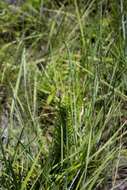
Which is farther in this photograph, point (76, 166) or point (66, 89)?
point (66, 89)

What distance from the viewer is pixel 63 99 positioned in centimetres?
211

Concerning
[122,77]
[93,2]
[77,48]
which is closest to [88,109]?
[122,77]

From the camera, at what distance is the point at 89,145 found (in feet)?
5.60

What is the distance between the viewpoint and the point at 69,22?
9.24 feet

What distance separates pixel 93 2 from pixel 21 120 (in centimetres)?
97

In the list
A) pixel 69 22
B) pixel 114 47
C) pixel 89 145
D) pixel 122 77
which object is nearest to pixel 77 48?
pixel 69 22

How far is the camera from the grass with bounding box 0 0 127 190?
5.74 feet

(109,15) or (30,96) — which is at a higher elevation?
(109,15)

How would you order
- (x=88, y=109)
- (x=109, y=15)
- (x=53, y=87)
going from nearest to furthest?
(x=88, y=109) → (x=53, y=87) → (x=109, y=15)

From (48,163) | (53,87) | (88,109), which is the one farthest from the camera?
(53,87)

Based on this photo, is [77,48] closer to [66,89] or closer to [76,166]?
[66,89]

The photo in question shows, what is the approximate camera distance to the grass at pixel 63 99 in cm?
175

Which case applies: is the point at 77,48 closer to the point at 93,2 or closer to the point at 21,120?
the point at 93,2

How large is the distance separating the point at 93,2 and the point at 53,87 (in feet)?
1.97
